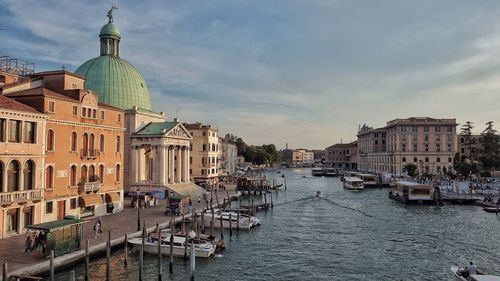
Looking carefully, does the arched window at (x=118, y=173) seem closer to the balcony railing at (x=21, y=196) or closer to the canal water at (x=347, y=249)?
the balcony railing at (x=21, y=196)

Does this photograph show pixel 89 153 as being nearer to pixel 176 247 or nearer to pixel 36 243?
pixel 176 247

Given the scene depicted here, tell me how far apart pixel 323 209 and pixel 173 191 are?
807 inches

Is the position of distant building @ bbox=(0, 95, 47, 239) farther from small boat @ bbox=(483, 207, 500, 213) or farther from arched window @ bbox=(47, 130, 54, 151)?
small boat @ bbox=(483, 207, 500, 213)

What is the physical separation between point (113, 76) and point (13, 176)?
110 feet

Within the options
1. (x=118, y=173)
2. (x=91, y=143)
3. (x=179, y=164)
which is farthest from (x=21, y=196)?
(x=179, y=164)

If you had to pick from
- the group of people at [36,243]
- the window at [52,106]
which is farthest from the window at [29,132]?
the group of people at [36,243]

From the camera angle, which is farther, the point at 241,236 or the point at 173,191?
the point at 173,191

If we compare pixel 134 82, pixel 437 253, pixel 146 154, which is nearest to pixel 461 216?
pixel 437 253

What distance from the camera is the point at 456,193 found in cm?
7169

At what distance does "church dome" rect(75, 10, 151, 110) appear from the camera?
60969mm

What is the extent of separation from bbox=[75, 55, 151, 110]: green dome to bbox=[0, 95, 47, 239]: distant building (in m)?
28.4

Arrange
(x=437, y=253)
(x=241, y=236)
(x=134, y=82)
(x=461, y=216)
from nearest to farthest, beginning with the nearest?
(x=437, y=253) → (x=241, y=236) → (x=461, y=216) → (x=134, y=82)

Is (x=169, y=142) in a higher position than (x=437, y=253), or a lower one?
higher

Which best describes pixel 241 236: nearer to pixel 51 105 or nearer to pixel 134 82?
pixel 51 105
